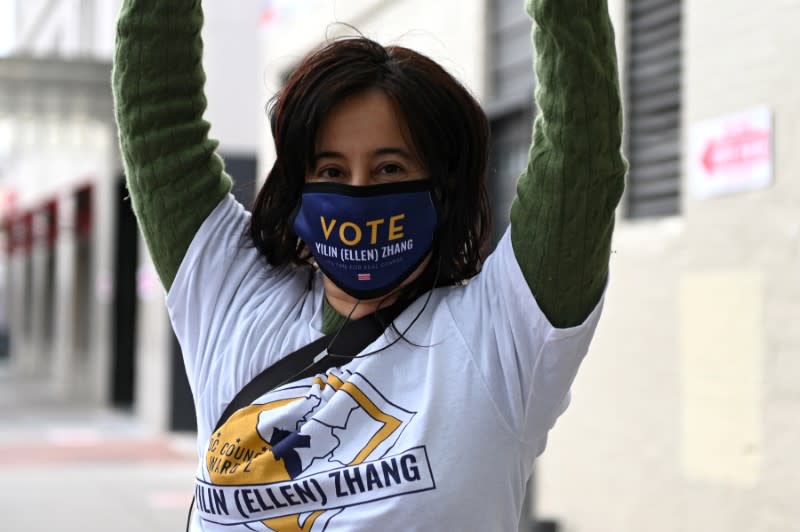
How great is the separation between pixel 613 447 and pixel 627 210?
123 cm

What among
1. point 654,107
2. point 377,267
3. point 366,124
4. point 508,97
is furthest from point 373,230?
point 508,97

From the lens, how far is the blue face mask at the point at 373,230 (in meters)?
1.90

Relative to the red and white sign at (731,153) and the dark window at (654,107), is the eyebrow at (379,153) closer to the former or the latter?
the red and white sign at (731,153)

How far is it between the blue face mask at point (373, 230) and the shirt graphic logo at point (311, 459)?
0.17 meters

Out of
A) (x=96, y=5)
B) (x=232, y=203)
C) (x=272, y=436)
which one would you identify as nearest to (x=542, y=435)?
(x=272, y=436)

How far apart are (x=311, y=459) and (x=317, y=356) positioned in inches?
7.1

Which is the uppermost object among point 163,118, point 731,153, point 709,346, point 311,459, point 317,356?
point 731,153

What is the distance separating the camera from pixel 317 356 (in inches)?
74.3

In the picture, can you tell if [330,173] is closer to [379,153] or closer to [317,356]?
[379,153]

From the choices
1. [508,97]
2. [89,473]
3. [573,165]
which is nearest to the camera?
[573,165]

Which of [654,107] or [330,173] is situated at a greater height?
[654,107]

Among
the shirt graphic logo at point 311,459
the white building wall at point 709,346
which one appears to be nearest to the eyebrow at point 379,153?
the shirt graphic logo at point 311,459

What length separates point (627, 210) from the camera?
6465 mm

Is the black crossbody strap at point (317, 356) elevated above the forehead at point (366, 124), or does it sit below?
below
